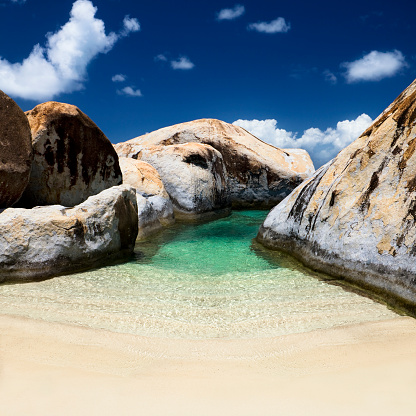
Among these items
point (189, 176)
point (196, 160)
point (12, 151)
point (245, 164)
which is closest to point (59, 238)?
point (12, 151)

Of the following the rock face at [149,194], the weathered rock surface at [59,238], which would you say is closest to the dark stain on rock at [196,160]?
the rock face at [149,194]

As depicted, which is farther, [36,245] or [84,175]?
[84,175]

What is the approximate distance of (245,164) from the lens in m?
14.8

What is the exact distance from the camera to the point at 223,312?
10.8ft

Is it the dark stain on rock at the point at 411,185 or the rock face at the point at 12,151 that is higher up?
the rock face at the point at 12,151

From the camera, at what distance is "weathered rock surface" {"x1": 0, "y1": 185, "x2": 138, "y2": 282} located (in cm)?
423

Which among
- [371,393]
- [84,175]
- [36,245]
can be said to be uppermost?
[84,175]

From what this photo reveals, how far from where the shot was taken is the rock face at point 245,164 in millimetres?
14664

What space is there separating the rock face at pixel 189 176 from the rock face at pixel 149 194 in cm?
87

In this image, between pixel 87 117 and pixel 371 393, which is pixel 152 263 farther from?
pixel 371 393

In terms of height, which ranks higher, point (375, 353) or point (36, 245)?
point (36, 245)

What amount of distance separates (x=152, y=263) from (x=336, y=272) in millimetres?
2580

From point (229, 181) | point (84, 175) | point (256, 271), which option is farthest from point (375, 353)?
point (229, 181)

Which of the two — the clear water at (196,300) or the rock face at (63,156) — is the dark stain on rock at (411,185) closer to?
the clear water at (196,300)
